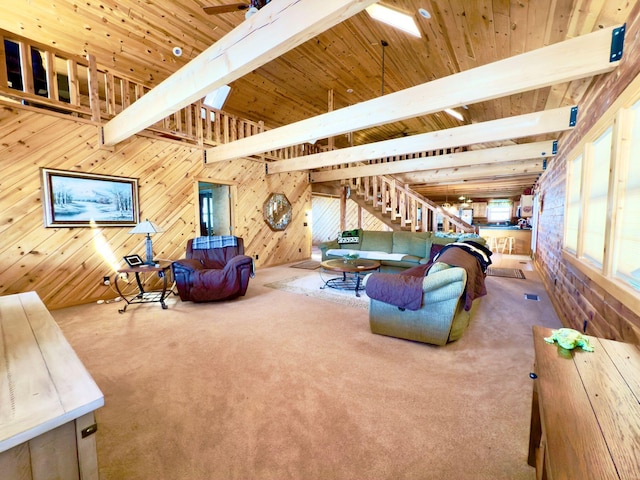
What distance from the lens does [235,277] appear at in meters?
3.77

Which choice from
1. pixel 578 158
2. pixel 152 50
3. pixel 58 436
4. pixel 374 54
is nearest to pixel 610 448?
pixel 58 436

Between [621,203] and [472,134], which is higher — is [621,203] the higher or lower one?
the lower one

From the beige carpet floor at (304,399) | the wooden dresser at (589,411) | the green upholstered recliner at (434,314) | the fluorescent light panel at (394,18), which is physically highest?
the fluorescent light panel at (394,18)

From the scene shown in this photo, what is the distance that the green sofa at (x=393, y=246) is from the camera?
5.15 metres

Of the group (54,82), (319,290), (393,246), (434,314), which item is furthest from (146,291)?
(393,246)

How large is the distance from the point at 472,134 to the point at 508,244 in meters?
6.55

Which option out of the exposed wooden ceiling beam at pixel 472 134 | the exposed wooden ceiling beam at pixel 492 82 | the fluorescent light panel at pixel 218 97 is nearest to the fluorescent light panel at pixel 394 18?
the exposed wooden ceiling beam at pixel 492 82

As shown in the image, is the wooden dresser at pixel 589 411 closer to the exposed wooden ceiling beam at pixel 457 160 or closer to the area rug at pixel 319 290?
the area rug at pixel 319 290

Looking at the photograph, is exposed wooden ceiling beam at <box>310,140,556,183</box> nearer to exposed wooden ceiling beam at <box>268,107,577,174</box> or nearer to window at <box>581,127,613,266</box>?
exposed wooden ceiling beam at <box>268,107,577,174</box>

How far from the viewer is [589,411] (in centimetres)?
84

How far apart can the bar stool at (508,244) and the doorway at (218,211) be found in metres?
8.16

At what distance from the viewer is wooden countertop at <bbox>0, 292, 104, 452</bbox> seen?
2.50 ft

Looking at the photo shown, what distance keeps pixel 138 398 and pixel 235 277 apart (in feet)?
6.58

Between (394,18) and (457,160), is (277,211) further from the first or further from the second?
(394,18)
